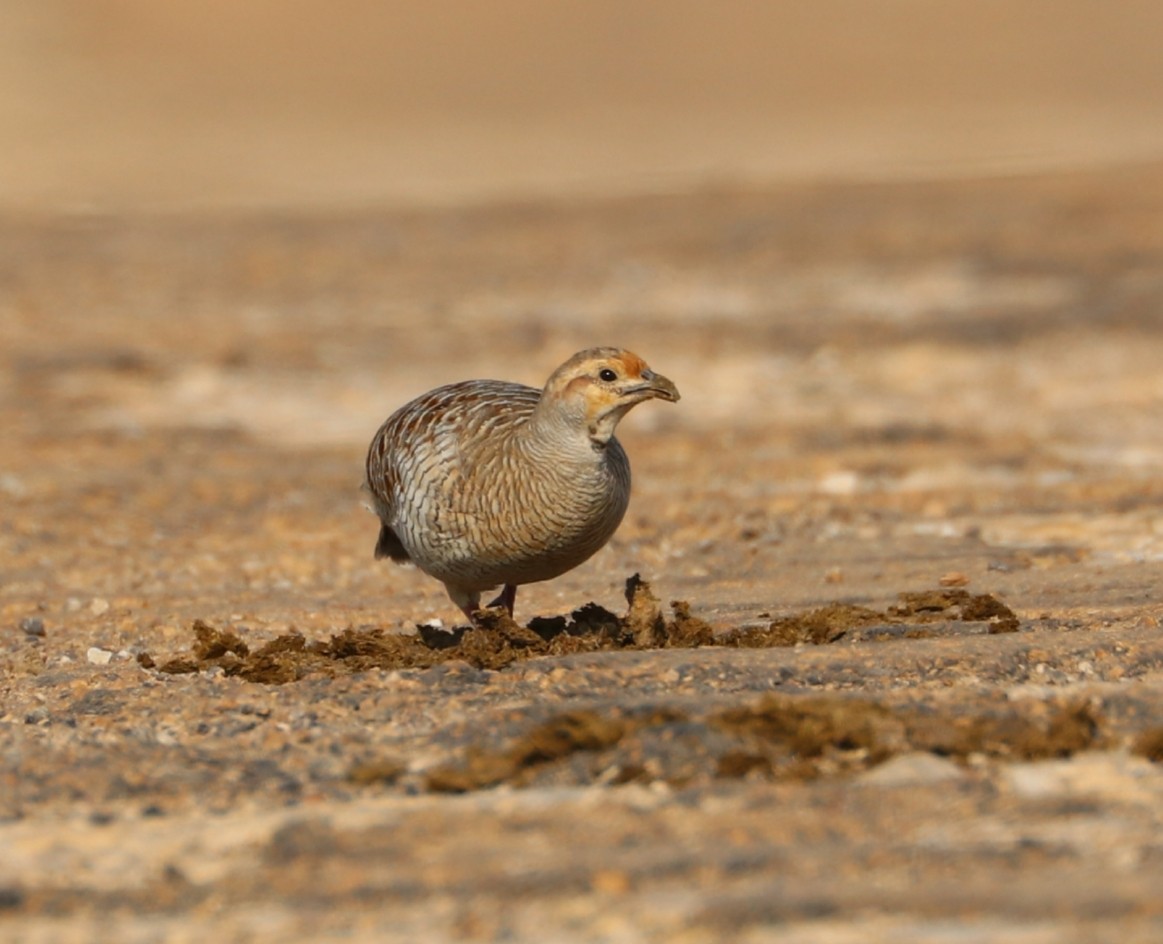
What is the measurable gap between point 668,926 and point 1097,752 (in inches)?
64.4

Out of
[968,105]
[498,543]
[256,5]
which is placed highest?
[256,5]

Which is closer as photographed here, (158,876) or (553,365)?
(158,876)

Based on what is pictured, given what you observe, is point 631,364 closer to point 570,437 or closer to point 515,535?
point 570,437

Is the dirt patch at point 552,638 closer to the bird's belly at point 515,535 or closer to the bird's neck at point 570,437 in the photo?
the bird's belly at point 515,535

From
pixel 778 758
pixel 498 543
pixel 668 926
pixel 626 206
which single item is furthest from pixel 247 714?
pixel 626 206

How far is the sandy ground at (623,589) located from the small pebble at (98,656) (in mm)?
13

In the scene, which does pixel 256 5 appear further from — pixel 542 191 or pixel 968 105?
pixel 542 191

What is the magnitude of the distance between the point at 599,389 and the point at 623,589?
2.41m

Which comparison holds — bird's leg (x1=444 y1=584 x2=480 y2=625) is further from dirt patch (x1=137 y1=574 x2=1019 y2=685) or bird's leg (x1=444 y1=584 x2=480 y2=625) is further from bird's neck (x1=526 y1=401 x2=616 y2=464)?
bird's neck (x1=526 y1=401 x2=616 y2=464)

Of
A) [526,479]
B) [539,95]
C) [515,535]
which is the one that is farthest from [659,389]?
[539,95]

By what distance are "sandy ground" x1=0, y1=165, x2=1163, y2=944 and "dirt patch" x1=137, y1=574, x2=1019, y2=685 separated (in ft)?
0.23

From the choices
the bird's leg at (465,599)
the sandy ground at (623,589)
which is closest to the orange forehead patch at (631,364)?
the sandy ground at (623,589)

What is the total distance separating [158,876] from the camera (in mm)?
4828

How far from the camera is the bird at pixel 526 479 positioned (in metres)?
6.82
